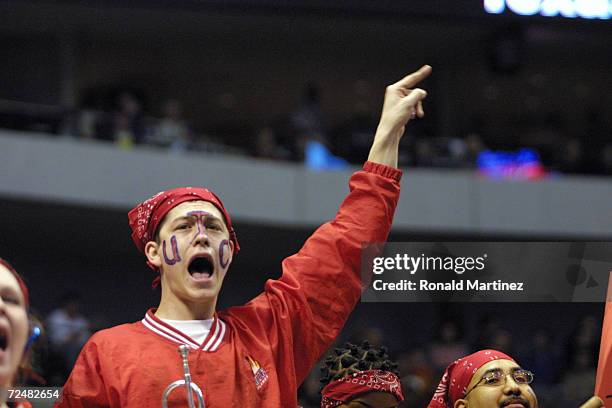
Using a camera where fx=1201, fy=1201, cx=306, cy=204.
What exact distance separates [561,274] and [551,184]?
362 inches

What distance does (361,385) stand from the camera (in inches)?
154

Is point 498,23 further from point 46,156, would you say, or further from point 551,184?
point 46,156

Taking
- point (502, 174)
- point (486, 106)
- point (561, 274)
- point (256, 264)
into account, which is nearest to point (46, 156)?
point (256, 264)

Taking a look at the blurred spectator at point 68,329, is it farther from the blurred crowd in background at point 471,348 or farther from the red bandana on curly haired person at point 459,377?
the red bandana on curly haired person at point 459,377

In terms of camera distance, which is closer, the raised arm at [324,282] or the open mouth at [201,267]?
the open mouth at [201,267]

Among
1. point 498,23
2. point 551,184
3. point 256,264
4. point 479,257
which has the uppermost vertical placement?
point 498,23

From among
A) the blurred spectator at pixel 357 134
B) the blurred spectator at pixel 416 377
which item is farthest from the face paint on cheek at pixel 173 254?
the blurred spectator at pixel 357 134

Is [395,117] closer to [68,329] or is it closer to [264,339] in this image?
[264,339]

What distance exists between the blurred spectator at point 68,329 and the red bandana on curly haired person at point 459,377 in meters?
3.09

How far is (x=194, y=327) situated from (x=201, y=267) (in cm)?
18

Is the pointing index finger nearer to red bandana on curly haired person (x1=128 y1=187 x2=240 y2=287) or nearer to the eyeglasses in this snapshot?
red bandana on curly haired person (x1=128 y1=187 x2=240 y2=287)

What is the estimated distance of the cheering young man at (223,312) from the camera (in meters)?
3.38

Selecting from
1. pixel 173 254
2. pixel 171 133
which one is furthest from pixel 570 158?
pixel 173 254

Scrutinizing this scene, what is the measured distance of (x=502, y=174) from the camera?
528 inches
